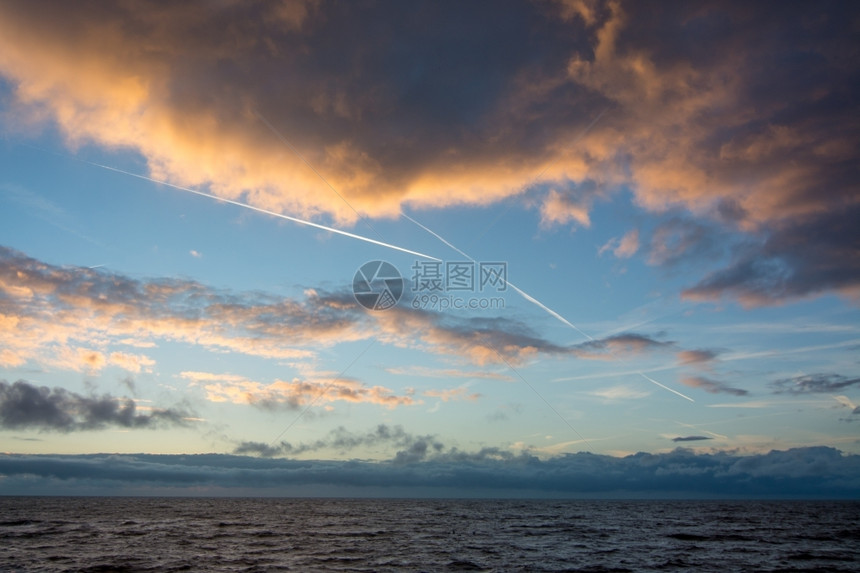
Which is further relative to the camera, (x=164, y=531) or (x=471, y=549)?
(x=164, y=531)

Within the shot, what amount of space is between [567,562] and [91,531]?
238 feet

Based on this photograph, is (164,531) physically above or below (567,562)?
below

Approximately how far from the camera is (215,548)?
58750 mm

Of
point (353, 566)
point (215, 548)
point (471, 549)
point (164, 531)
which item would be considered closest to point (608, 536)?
point (471, 549)

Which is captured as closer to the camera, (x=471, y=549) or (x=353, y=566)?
(x=353, y=566)

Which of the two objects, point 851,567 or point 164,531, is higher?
point 851,567

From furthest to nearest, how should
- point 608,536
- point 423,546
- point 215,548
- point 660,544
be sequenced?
point 608,536, point 660,544, point 423,546, point 215,548

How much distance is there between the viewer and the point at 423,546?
62.6m

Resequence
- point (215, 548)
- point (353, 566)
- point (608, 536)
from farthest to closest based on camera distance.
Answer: point (608, 536)
point (215, 548)
point (353, 566)

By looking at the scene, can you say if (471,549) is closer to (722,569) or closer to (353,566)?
(353,566)

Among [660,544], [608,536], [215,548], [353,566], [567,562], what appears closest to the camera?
[353,566]

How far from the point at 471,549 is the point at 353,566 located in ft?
58.8

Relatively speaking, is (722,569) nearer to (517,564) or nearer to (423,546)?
(517,564)

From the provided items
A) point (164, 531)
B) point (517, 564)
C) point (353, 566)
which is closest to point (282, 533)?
point (164, 531)
